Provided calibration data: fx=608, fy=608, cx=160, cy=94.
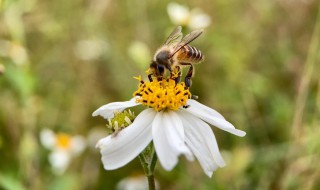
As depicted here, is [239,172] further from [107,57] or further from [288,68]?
[107,57]

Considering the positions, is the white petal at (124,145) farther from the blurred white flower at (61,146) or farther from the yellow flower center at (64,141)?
the yellow flower center at (64,141)

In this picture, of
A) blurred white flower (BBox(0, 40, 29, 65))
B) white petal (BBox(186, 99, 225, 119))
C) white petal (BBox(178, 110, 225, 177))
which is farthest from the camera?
blurred white flower (BBox(0, 40, 29, 65))

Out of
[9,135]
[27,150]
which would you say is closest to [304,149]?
[27,150]

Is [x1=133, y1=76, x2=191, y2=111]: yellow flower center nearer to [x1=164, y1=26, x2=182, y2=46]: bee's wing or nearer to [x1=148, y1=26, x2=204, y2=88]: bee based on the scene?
[x1=148, y1=26, x2=204, y2=88]: bee

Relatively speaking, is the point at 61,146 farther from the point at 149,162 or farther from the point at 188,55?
the point at 149,162

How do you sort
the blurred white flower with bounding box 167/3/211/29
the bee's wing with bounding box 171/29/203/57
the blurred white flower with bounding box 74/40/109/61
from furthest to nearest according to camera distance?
the blurred white flower with bounding box 74/40/109/61 → the blurred white flower with bounding box 167/3/211/29 → the bee's wing with bounding box 171/29/203/57

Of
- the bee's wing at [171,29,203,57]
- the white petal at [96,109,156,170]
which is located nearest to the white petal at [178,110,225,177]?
the white petal at [96,109,156,170]

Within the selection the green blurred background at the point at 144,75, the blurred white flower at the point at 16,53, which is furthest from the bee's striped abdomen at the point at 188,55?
the blurred white flower at the point at 16,53
